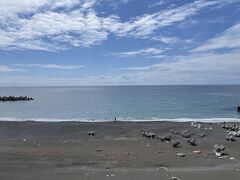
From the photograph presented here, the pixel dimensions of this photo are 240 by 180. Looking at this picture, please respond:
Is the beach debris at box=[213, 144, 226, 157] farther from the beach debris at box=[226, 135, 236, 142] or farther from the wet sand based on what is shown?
the beach debris at box=[226, 135, 236, 142]

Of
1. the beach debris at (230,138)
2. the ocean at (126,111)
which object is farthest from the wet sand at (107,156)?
the ocean at (126,111)

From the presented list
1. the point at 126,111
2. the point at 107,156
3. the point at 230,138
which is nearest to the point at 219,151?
the point at 230,138

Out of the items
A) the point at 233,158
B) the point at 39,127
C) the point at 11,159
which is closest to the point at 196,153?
the point at 233,158

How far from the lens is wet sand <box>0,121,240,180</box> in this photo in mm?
17672

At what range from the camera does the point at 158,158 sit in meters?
22.1

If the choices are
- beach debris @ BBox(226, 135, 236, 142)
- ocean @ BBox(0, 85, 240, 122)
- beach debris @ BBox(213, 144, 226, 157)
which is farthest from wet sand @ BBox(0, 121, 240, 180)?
ocean @ BBox(0, 85, 240, 122)

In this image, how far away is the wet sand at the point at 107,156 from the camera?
17.7 meters

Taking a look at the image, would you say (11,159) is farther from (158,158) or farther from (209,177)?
(209,177)

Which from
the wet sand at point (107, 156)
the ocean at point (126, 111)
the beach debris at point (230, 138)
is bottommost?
the wet sand at point (107, 156)

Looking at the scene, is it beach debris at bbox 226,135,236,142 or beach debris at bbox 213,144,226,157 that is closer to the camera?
beach debris at bbox 213,144,226,157

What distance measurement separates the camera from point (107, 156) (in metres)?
22.7

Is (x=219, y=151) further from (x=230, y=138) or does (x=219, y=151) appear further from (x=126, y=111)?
(x=126, y=111)

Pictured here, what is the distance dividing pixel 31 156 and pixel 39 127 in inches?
650

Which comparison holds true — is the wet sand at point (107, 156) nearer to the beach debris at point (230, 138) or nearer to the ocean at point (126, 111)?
the beach debris at point (230, 138)
